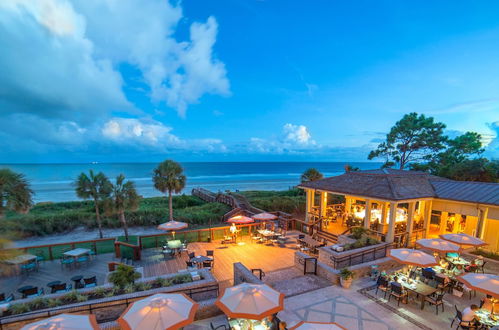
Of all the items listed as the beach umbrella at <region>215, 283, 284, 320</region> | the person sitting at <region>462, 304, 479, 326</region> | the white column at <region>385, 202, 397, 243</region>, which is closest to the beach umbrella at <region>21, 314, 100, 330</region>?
the beach umbrella at <region>215, 283, 284, 320</region>

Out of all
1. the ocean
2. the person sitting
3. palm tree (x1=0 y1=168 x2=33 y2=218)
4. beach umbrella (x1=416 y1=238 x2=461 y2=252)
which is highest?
palm tree (x1=0 y1=168 x2=33 y2=218)

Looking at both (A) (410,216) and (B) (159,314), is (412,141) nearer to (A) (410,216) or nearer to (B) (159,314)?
(A) (410,216)

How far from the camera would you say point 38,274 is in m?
10.5

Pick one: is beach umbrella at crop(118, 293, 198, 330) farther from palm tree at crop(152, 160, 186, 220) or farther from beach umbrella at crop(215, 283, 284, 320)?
palm tree at crop(152, 160, 186, 220)

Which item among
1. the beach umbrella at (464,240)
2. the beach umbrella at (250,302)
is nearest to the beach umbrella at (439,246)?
the beach umbrella at (464,240)

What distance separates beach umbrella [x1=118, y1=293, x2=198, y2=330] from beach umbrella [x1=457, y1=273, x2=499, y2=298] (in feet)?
26.1

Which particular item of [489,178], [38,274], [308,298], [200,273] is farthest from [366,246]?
[489,178]

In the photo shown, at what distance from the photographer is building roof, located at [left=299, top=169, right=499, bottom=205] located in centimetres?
1211

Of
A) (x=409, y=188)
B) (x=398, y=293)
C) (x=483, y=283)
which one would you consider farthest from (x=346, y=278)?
(x=409, y=188)

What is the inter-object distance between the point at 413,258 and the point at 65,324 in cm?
1030

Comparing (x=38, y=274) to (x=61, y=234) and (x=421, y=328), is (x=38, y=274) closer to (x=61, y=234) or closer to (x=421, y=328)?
(x=61, y=234)

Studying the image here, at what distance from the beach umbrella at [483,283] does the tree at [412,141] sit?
25.1 m

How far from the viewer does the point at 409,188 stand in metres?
13.3

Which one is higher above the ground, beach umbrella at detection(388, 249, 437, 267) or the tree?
the tree
